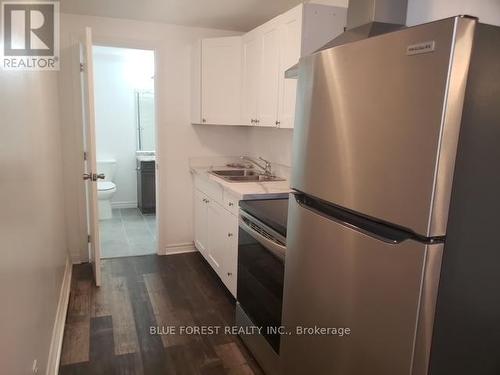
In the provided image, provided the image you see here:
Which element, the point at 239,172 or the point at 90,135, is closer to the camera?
the point at 90,135

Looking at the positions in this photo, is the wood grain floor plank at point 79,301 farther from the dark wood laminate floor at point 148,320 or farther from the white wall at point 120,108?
the white wall at point 120,108

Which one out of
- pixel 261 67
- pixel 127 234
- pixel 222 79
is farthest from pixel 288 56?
pixel 127 234

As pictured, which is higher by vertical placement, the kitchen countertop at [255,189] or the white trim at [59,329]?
the kitchen countertop at [255,189]

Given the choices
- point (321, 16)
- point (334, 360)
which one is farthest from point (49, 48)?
point (334, 360)

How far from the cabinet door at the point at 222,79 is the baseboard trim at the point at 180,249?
1.38 metres

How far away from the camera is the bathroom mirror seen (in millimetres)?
5707

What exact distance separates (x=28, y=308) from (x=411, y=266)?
4.66ft

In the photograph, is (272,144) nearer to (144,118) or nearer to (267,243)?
(267,243)

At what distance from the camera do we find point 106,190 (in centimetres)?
497

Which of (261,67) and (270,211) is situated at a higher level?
Answer: (261,67)

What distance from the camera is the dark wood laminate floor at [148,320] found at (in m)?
2.16

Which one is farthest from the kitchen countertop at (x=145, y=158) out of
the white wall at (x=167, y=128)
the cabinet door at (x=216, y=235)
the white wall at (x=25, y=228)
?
the white wall at (x=25, y=228)

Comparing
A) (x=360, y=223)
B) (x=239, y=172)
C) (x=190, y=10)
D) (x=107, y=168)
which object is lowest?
(x=107, y=168)

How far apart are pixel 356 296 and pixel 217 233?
197cm
